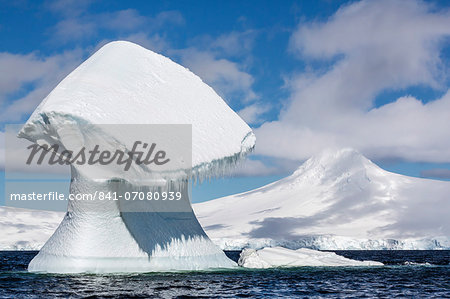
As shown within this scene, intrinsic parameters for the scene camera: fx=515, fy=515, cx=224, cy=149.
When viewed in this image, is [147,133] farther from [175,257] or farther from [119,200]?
[175,257]

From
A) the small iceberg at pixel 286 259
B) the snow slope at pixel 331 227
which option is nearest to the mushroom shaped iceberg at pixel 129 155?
the small iceberg at pixel 286 259

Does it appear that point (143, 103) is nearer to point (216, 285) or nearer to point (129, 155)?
point (129, 155)

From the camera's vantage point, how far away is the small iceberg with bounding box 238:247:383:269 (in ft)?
96.6

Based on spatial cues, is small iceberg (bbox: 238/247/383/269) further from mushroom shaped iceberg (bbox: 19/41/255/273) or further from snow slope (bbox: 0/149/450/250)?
snow slope (bbox: 0/149/450/250)

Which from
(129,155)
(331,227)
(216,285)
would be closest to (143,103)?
(129,155)

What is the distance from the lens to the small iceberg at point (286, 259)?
2945cm

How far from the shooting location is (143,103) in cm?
2409

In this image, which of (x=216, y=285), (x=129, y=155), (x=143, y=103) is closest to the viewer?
(x=216, y=285)

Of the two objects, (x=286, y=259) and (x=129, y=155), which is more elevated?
(x=129, y=155)

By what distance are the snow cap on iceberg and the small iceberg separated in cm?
676

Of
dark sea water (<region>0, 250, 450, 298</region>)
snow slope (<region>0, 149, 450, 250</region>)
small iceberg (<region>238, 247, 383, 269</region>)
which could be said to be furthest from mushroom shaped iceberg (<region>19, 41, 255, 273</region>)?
snow slope (<region>0, 149, 450, 250</region>)

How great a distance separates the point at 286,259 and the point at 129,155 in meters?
13.7

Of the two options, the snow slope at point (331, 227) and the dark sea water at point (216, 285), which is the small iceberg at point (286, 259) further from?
the snow slope at point (331, 227)

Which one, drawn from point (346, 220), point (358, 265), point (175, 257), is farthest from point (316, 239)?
point (175, 257)
